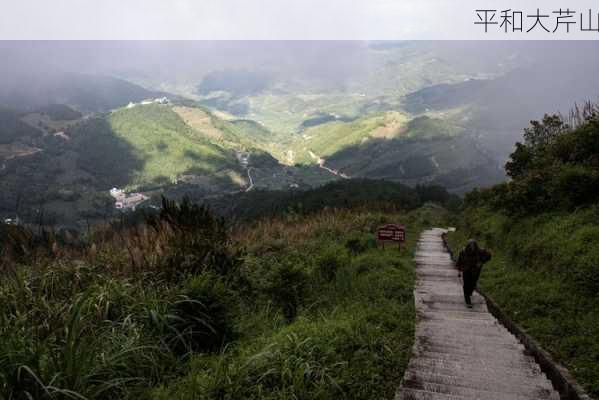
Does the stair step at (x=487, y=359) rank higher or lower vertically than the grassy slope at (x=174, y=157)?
lower

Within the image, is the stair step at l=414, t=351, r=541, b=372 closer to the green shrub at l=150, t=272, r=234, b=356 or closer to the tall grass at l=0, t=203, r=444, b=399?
the tall grass at l=0, t=203, r=444, b=399

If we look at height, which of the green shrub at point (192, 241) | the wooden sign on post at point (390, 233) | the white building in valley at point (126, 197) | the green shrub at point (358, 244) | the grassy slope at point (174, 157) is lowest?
the white building in valley at point (126, 197)

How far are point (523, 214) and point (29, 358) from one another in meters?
12.5

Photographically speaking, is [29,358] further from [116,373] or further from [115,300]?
[115,300]

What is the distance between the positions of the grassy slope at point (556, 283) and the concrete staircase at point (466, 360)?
0.45 metres

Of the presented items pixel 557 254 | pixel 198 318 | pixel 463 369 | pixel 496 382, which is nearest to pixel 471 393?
pixel 496 382

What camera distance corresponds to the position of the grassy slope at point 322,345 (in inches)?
150

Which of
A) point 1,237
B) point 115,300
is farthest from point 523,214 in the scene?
point 1,237

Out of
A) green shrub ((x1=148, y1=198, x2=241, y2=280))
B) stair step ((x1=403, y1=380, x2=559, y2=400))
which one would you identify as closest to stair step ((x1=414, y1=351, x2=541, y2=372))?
stair step ((x1=403, y1=380, x2=559, y2=400))

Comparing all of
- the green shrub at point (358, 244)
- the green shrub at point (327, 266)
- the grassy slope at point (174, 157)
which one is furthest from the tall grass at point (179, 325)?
the grassy slope at point (174, 157)

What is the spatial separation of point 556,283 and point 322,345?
535cm

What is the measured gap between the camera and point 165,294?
5043 millimetres

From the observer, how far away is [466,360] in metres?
5.10

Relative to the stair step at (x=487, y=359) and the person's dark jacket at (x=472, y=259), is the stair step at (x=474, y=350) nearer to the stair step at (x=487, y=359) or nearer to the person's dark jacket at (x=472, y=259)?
the stair step at (x=487, y=359)
